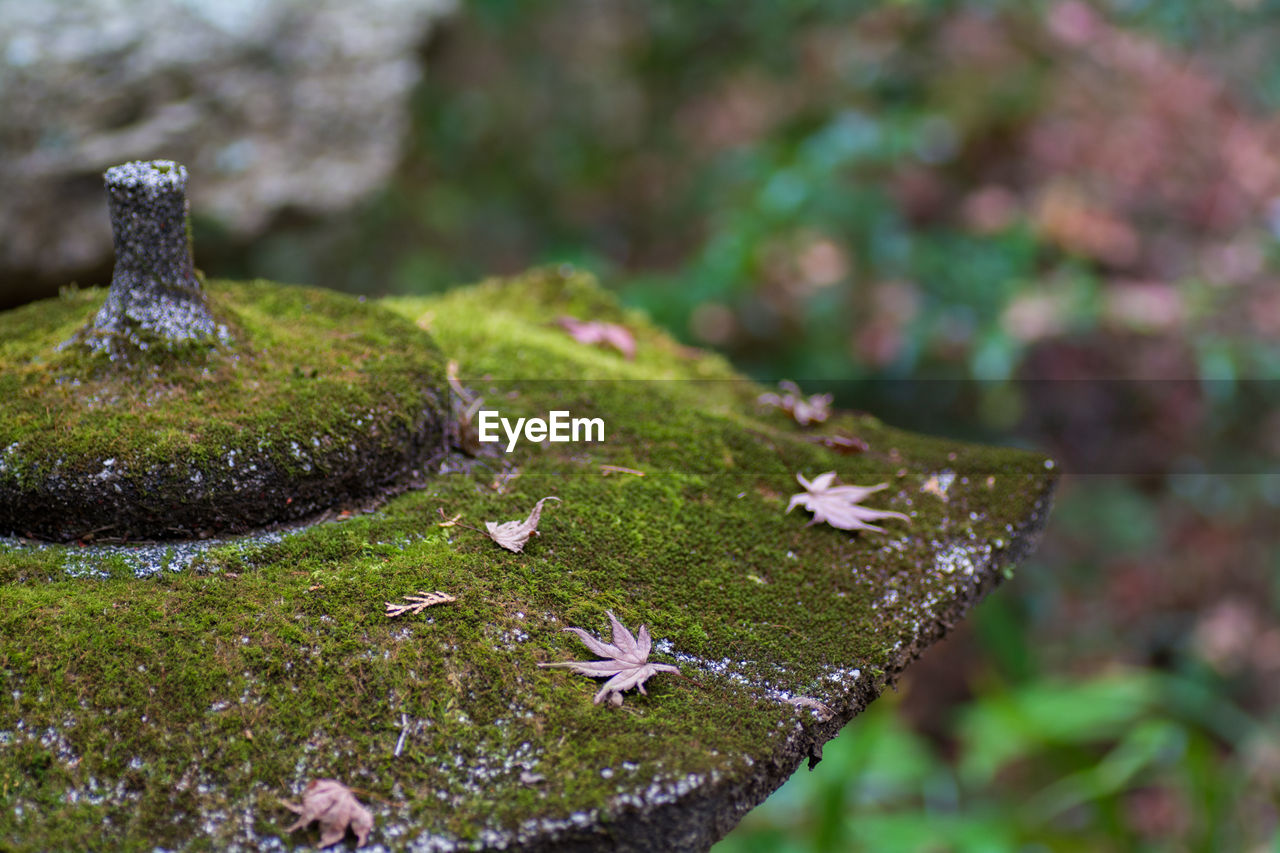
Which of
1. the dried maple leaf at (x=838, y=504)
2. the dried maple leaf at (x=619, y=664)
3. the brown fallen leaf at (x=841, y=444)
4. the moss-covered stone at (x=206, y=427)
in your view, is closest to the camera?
the dried maple leaf at (x=619, y=664)

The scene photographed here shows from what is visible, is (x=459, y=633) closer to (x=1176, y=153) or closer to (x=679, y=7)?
(x=679, y=7)

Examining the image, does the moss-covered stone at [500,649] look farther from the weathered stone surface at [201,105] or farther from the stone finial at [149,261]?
the weathered stone surface at [201,105]

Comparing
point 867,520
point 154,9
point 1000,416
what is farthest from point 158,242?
point 1000,416

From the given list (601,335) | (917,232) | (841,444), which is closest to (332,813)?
(841,444)

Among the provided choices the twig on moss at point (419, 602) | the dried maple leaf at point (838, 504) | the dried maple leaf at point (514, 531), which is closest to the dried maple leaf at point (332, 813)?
the twig on moss at point (419, 602)

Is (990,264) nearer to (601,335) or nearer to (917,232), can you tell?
(917,232)

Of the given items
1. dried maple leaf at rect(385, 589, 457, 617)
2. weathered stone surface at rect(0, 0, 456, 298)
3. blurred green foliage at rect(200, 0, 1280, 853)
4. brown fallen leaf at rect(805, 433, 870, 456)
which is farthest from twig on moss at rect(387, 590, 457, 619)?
weathered stone surface at rect(0, 0, 456, 298)
